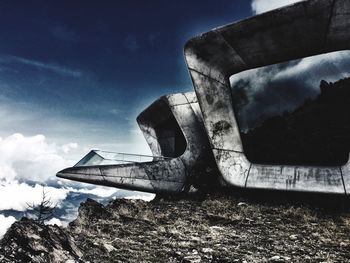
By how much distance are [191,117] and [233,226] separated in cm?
849

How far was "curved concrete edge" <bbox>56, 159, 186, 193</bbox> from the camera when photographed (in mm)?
11805

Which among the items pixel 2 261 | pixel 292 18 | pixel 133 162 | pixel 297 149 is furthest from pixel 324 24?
pixel 2 261

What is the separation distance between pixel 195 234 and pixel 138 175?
5975mm

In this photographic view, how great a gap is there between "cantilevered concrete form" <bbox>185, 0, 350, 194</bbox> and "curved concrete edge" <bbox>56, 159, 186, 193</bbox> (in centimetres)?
255

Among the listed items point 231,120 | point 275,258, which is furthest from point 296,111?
point 275,258

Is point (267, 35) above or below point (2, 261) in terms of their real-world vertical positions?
above

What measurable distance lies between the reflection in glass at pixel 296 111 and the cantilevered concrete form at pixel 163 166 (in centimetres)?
243

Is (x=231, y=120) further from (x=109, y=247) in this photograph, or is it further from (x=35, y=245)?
(x=35, y=245)

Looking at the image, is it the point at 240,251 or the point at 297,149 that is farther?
the point at 297,149

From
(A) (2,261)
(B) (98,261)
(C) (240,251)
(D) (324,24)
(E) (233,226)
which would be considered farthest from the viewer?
(D) (324,24)

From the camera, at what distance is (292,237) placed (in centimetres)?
655

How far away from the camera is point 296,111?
41.8 ft

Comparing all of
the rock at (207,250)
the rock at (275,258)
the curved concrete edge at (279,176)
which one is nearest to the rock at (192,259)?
the rock at (207,250)

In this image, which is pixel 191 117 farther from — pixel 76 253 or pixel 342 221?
pixel 76 253
